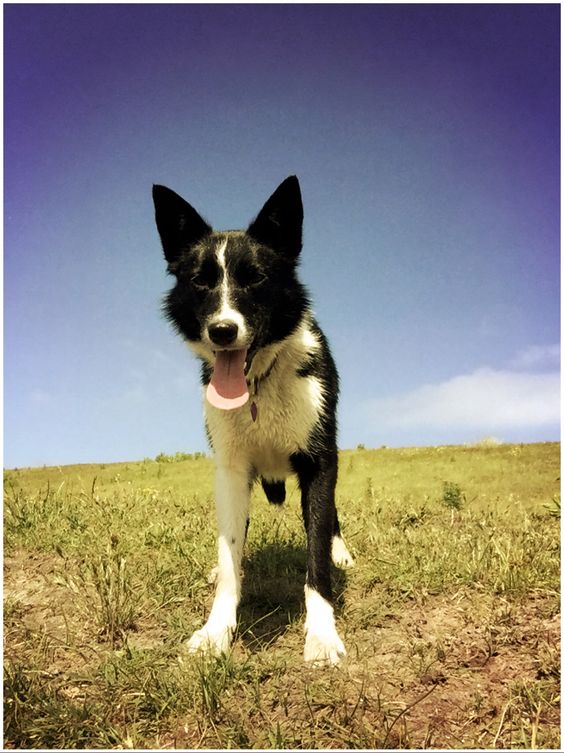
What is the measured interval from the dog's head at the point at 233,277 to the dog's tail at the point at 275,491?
4.76 ft

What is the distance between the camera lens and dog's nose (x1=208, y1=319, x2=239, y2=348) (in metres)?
3.44

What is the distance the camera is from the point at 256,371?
4.07m

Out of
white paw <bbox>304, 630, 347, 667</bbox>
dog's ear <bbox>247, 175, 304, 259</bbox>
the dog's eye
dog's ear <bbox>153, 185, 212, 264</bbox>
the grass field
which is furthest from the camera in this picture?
dog's ear <bbox>153, 185, 212, 264</bbox>

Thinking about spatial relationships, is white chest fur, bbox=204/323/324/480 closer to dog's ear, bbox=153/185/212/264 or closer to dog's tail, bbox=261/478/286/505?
dog's tail, bbox=261/478/286/505

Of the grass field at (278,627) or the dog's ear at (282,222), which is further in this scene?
the dog's ear at (282,222)

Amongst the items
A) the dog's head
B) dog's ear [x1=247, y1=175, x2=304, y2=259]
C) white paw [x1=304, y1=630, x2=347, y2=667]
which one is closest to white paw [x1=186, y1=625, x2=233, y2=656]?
white paw [x1=304, y1=630, x2=347, y2=667]

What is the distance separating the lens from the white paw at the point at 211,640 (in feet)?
10.8

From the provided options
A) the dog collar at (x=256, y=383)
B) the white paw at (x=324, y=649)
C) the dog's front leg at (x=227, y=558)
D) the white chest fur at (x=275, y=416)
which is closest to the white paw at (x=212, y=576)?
the dog's front leg at (x=227, y=558)

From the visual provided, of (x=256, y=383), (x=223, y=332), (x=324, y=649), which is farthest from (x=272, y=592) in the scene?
(x=223, y=332)

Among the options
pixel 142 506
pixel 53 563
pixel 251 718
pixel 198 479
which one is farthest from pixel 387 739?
pixel 198 479

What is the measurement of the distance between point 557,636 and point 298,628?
1.57m

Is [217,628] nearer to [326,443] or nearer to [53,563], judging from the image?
[326,443]

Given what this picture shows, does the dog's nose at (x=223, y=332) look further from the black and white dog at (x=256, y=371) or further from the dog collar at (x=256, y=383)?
the dog collar at (x=256, y=383)

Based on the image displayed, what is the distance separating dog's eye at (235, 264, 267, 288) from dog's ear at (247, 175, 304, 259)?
0.33 meters
